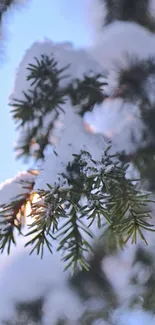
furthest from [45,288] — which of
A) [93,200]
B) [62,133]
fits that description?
[93,200]

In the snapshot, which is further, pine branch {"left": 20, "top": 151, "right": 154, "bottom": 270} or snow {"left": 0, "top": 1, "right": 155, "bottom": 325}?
snow {"left": 0, "top": 1, "right": 155, "bottom": 325}

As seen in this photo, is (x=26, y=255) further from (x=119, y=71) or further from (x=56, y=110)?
(x=119, y=71)

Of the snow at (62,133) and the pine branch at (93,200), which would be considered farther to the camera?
the snow at (62,133)

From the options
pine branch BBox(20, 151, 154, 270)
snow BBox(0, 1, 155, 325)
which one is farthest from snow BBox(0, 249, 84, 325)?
pine branch BBox(20, 151, 154, 270)

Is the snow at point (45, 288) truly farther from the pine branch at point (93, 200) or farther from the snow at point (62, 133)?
the pine branch at point (93, 200)

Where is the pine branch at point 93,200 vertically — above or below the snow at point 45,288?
above

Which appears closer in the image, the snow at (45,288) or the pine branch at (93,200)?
the pine branch at (93,200)

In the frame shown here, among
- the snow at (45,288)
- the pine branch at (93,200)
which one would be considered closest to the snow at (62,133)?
the snow at (45,288)

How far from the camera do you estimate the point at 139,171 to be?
125 centimetres

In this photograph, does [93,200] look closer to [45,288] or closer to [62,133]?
[62,133]

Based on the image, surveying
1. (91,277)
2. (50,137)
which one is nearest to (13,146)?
(50,137)

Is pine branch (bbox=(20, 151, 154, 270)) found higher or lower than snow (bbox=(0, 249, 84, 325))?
higher

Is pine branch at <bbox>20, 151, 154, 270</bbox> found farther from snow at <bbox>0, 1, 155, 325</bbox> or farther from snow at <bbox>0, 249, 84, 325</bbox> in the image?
snow at <bbox>0, 249, 84, 325</bbox>

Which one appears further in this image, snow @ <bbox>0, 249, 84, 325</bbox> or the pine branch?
snow @ <bbox>0, 249, 84, 325</bbox>
